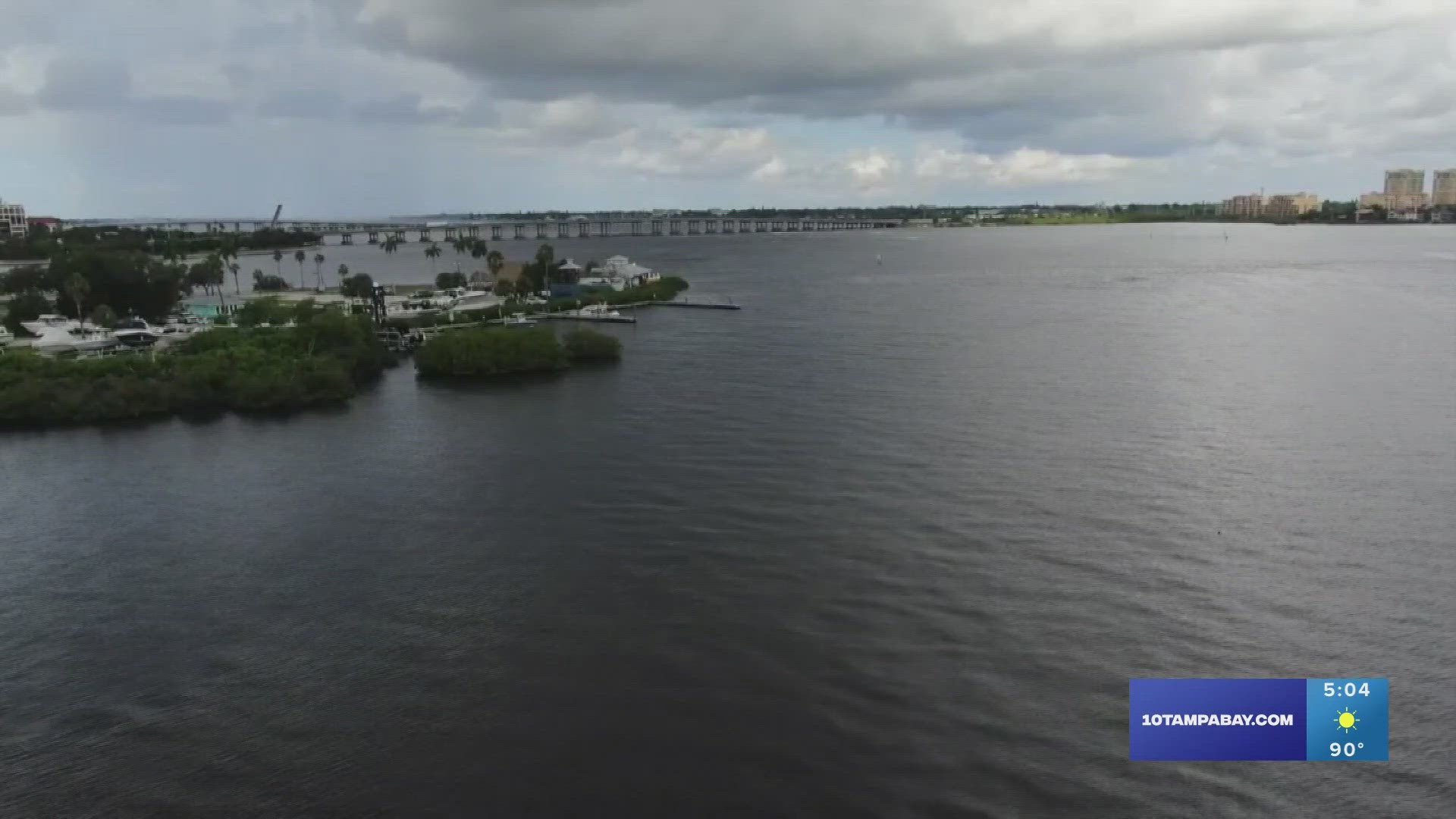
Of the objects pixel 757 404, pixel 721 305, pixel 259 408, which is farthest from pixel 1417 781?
pixel 721 305

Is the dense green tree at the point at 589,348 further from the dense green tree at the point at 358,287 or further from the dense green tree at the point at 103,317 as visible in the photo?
the dense green tree at the point at 358,287

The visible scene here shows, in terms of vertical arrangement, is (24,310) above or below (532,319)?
above

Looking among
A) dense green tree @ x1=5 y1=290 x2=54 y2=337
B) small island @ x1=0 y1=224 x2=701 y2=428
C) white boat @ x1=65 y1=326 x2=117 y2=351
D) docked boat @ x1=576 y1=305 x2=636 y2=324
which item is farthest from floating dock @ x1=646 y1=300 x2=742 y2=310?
dense green tree @ x1=5 y1=290 x2=54 y2=337

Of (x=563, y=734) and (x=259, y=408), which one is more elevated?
(x=259, y=408)

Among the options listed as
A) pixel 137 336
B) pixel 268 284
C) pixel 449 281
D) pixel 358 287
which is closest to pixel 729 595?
pixel 137 336

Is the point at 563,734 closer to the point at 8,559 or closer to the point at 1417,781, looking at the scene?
the point at 1417,781
